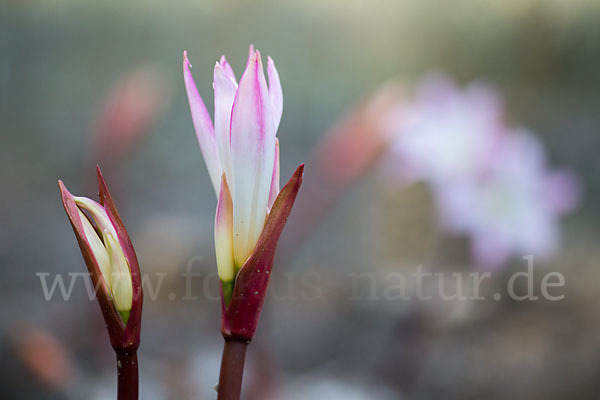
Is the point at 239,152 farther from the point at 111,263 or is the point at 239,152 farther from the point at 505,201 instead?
the point at 505,201

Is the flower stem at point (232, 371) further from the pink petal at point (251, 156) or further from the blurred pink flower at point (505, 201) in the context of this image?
the blurred pink flower at point (505, 201)

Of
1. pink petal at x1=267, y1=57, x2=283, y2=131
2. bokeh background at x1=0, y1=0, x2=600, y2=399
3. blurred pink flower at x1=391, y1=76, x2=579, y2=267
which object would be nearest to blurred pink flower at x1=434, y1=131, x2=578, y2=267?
blurred pink flower at x1=391, y1=76, x2=579, y2=267

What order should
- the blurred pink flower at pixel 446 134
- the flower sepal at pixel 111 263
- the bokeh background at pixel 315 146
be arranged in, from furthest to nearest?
1. the bokeh background at pixel 315 146
2. the blurred pink flower at pixel 446 134
3. the flower sepal at pixel 111 263

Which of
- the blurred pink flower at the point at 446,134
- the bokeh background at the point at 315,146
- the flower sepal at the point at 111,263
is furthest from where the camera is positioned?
the bokeh background at the point at 315,146

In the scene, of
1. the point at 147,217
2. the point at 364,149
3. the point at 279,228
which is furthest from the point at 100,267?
the point at 147,217

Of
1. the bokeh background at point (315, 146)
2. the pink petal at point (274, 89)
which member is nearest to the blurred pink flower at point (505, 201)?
the bokeh background at point (315, 146)

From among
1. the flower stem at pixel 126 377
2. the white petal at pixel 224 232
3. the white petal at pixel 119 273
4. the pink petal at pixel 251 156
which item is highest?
the pink petal at pixel 251 156

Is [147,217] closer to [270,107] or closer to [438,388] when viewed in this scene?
[438,388]

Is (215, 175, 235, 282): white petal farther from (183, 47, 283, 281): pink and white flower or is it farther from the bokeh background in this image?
the bokeh background
